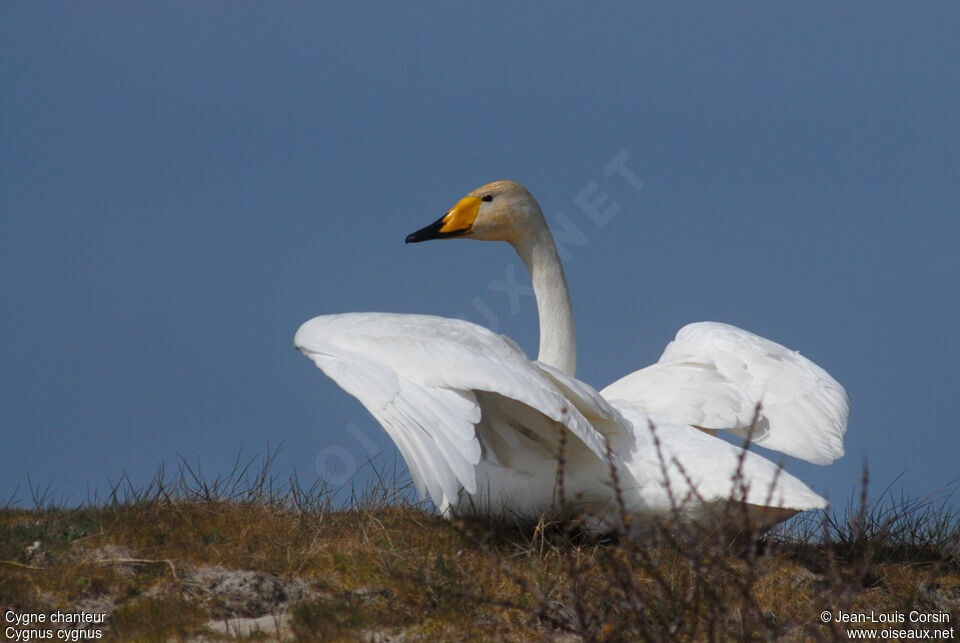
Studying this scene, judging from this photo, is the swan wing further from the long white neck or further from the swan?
the long white neck

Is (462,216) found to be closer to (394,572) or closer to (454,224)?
(454,224)

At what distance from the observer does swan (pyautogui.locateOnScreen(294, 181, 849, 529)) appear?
450 centimetres

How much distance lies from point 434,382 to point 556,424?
710 mm

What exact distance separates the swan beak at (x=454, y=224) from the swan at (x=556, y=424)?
5.77 ft

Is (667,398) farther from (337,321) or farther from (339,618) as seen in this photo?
(339,618)

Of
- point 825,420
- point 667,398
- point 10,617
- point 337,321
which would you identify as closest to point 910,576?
point 825,420

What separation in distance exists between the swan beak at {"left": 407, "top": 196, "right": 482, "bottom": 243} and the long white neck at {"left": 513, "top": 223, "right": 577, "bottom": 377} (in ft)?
1.37

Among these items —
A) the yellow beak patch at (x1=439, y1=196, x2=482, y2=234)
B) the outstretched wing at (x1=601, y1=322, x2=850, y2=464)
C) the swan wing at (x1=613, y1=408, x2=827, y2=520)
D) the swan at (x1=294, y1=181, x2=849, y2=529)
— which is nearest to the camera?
the swan at (x1=294, y1=181, x2=849, y2=529)

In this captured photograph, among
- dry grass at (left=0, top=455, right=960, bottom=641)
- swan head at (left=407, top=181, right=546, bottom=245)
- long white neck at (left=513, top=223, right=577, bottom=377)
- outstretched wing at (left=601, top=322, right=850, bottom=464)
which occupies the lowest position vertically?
dry grass at (left=0, top=455, right=960, bottom=641)

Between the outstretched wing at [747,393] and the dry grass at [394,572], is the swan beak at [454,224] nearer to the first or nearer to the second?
the outstretched wing at [747,393]

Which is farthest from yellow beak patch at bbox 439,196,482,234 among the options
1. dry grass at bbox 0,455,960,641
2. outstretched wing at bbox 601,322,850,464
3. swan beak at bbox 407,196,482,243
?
dry grass at bbox 0,455,960,641

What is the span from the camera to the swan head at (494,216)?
25.1 ft

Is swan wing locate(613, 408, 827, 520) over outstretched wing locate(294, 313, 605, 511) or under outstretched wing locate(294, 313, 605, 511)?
under

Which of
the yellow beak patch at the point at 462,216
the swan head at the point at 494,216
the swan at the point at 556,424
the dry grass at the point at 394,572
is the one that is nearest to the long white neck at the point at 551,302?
the swan head at the point at 494,216
